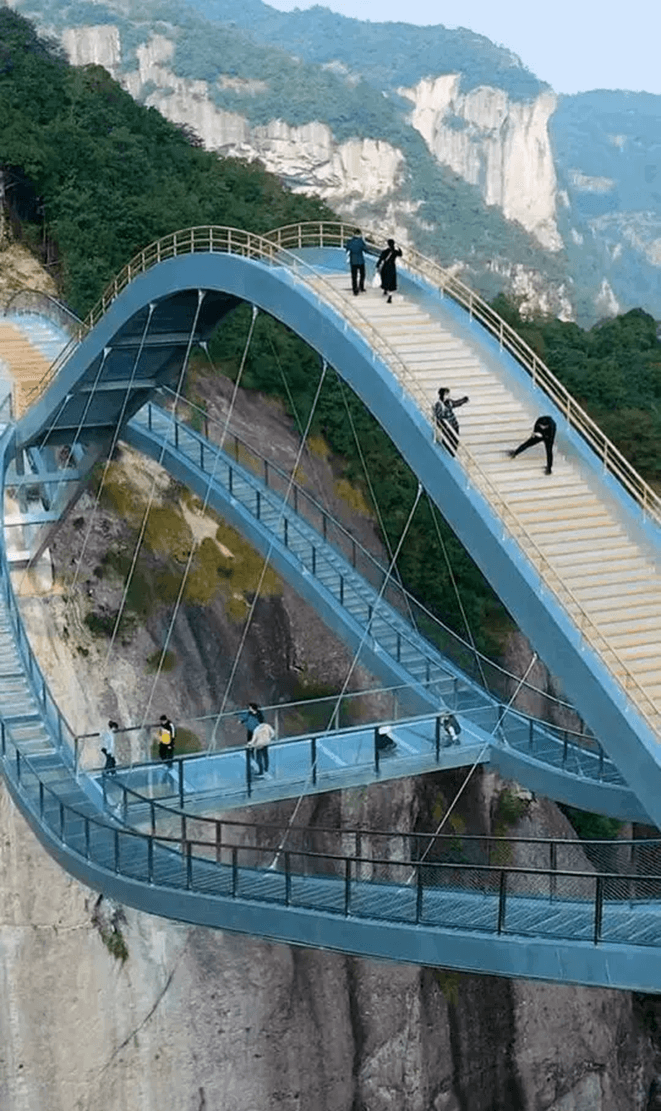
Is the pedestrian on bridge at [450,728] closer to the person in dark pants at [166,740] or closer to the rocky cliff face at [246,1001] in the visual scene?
the person in dark pants at [166,740]

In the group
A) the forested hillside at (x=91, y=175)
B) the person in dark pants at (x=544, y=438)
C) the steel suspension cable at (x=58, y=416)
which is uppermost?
the forested hillside at (x=91, y=175)

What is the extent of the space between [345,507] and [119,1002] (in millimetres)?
16163

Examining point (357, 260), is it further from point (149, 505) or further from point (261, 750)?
point (149, 505)

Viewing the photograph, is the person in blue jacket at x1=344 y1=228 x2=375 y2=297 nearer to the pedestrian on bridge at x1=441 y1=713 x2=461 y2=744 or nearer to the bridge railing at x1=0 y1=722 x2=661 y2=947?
the pedestrian on bridge at x1=441 y1=713 x2=461 y2=744

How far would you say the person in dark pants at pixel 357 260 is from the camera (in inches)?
889

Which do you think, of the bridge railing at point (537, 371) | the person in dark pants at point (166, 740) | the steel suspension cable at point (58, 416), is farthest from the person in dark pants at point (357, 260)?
the person in dark pants at point (166, 740)

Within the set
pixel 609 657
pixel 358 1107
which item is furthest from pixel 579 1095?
pixel 609 657

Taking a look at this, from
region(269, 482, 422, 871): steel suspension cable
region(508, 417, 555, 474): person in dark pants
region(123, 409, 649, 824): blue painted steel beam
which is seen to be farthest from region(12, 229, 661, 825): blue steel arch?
region(123, 409, 649, 824): blue painted steel beam

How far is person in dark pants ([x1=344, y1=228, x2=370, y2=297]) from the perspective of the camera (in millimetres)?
22578

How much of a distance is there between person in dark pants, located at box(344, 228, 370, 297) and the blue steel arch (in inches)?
23.0

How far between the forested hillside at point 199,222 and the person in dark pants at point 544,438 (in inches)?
681

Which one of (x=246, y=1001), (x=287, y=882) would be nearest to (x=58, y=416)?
(x=246, y=1001)

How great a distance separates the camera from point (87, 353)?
2834cm

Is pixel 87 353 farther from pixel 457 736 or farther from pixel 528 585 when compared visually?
pixel 528 585
